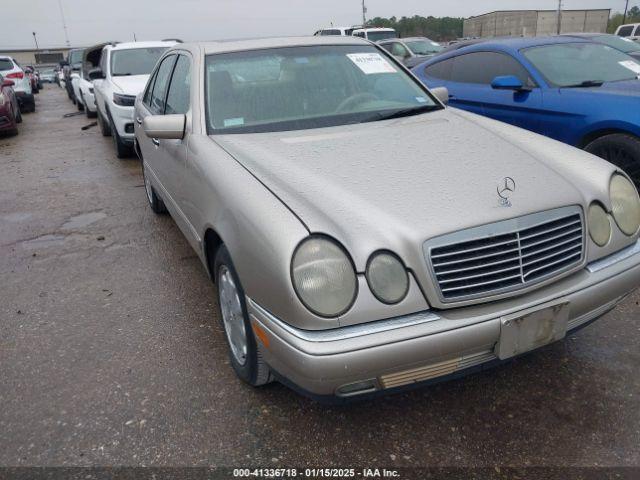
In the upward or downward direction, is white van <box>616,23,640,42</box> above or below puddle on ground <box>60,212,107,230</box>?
above

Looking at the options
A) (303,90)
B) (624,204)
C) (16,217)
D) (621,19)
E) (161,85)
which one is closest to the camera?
(624,204)

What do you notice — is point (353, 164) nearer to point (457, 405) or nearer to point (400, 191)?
point (400, 191)

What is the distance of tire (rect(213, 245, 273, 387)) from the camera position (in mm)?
2293

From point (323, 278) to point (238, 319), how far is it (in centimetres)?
76

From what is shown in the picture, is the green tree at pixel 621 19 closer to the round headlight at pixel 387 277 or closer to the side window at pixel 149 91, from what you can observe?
the side window at pixel 149 91

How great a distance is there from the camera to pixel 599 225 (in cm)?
227

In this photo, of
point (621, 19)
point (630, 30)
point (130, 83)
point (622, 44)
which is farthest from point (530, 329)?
point (621, 19)

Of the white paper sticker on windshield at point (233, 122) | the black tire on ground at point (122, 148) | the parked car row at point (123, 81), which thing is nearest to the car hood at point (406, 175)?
the white paper sticker on windshield at point (233, 122)

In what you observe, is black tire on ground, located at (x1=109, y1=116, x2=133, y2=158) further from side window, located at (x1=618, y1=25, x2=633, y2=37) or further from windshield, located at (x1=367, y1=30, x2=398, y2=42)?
side window, located at (x1=618, y1=25, x2=633, y2=37)

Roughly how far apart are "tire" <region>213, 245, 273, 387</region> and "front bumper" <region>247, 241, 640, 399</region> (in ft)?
0.69

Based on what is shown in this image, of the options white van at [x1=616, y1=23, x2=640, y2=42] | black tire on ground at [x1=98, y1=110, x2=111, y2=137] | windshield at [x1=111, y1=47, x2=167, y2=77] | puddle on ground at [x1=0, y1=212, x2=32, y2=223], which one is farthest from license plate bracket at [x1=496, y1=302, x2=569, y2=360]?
white van at [x1=616, y1=23, x2=640, y2=42]

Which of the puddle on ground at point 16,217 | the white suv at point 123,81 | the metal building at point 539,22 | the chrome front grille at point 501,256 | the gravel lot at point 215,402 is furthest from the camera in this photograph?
the metal building at point 539,22

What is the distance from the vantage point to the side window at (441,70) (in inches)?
239

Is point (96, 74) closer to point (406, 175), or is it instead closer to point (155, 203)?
point (155, 203)
